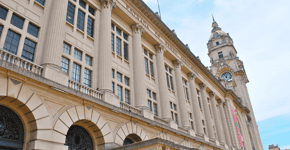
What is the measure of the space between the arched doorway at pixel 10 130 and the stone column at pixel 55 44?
295 cm

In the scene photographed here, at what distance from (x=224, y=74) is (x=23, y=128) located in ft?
251

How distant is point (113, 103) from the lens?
60.1 ft

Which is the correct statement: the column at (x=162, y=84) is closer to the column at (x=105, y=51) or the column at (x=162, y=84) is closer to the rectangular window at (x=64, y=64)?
the column at (x=105, y=51)

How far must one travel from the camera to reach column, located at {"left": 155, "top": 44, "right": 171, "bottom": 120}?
26.9m

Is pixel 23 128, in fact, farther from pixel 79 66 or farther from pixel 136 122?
pixel 136 122

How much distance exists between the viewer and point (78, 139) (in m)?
15.4

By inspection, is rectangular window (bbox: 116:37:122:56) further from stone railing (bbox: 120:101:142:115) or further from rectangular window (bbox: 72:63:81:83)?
rectangular window (bbox: 72:63:81:83)

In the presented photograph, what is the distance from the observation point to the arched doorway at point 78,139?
14836mm

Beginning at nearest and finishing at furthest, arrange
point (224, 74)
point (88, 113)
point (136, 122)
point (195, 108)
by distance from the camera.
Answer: point (88, 113) → point (136, 122) → point (195, 108) → point (224, 74)

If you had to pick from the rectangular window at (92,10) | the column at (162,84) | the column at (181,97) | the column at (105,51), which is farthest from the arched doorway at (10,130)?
the column at (181,97)

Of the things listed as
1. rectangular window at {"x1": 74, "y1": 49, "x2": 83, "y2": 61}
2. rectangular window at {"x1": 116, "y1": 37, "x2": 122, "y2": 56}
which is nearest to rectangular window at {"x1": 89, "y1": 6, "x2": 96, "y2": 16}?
rectangular window at {"x1": 116, "y1": 37, "x2": 122, "y2": 56}

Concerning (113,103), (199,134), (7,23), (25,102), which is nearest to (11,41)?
(7,23)

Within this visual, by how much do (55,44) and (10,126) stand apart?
20.0ft

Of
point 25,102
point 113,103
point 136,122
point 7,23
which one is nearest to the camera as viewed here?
point 25,102
